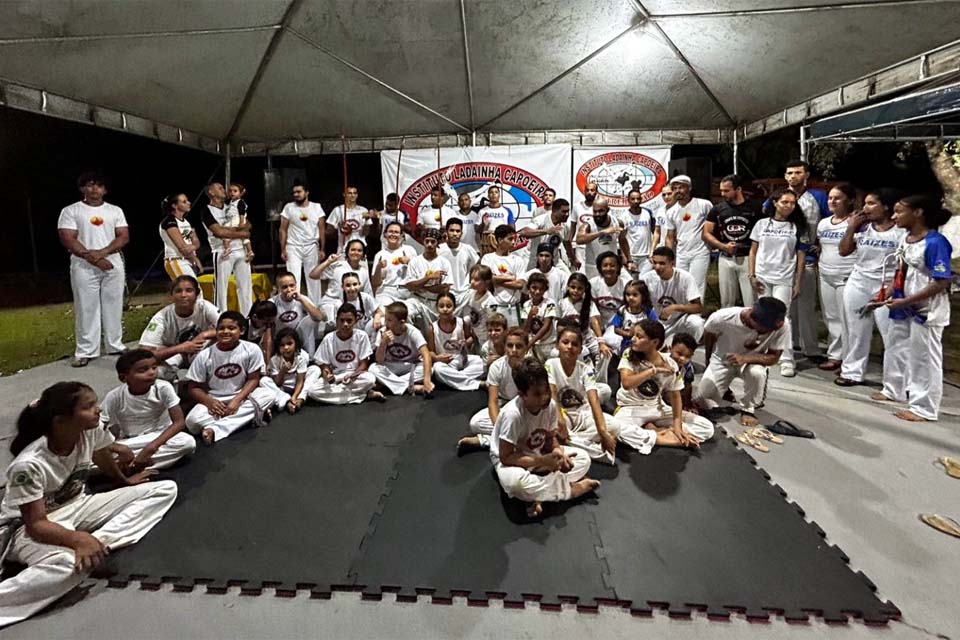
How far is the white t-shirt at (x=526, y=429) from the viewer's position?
9.05ft

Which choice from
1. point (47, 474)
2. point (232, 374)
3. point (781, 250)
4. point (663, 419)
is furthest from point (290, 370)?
point (781, 250)

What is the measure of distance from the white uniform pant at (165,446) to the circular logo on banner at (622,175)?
637cm

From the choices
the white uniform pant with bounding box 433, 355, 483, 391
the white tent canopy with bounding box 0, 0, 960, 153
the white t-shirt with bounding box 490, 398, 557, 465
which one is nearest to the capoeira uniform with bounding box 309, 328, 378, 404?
the white uniform pant with bounding box 433, 355, 483, 391

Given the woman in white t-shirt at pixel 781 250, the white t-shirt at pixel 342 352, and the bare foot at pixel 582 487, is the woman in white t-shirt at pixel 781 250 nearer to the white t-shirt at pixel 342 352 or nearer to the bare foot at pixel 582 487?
the bare foot at pixel 582 487

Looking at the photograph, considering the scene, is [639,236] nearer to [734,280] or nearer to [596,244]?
[596,244]

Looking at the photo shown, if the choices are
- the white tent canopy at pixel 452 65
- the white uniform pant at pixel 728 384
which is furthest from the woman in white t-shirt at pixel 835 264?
the white uniform pant at pixel 728 384

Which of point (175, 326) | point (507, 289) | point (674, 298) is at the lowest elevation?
point (175, 326)

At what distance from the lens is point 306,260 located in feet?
22.0

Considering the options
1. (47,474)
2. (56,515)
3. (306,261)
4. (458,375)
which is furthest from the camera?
(306,261)

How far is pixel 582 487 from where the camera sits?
9.44 ft

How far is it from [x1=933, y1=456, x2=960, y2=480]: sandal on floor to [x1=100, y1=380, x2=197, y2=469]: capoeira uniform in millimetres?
4700

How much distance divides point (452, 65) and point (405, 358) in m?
3.84

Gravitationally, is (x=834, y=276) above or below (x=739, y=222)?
below

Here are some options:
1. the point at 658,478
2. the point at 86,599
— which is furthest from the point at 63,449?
the point at 658,478
